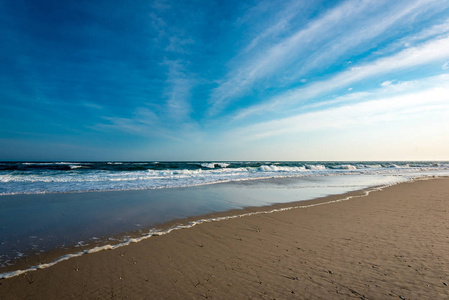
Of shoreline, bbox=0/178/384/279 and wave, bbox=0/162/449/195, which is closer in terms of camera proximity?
shoreline, bbox=0/178/384/279

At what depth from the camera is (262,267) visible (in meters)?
3.83

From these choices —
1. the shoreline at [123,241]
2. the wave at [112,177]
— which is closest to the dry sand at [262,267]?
the shoreline at [123,241]

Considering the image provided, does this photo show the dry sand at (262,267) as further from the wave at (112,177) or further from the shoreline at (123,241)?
the wave at (112,177)

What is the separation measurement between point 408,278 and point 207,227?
171 inches

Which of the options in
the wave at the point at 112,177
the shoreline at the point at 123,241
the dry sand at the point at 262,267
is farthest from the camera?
the wave at the point at 112,177

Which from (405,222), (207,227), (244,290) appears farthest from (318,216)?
(244,290)

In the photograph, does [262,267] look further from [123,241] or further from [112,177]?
[112,177]

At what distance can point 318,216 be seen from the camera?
756 centimetres

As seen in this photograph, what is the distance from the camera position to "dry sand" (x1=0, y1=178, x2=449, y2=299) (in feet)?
10.2

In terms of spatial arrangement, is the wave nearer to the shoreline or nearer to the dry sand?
the shoreline

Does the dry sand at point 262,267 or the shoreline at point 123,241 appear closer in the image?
the dry sand at point 262,267

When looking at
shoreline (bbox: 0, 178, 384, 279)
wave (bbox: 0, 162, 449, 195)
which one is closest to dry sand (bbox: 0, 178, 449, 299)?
shoreline (bbox: 0, 178, 384, 279)

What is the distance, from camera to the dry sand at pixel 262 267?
3.12m

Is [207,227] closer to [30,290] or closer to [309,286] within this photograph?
[309,286]
